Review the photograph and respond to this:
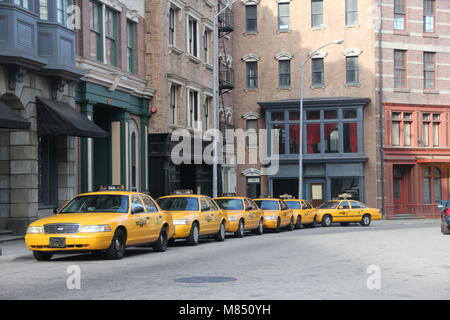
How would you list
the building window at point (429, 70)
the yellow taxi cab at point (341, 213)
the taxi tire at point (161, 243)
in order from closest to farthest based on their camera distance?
the taxi tire at point (161, 243)
the yellow taxi cab at point (341, 213)
the building window at point (429, 70)

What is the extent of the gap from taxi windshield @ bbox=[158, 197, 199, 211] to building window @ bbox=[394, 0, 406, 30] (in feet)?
99.4

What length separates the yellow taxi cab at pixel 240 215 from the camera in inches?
1055

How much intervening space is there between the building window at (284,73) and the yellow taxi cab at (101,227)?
31593 millimetres

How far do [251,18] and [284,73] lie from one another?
425 cm

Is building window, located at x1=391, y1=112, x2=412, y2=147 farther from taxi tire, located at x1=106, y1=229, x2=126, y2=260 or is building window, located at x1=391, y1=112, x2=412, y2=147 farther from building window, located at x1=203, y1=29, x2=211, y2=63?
taxi tire, located at x1=106, y1=229, x2=126, y2=260

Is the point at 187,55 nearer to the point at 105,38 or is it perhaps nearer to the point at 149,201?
the point at 105,38

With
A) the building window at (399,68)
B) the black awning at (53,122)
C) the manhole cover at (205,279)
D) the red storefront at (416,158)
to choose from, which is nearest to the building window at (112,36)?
the black awning at (53,122)

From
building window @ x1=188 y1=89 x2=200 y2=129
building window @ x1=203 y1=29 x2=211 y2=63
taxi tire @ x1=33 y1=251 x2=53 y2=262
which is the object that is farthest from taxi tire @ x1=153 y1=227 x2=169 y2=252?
building window @ x1=203 y1=29 x2=211 y2=63

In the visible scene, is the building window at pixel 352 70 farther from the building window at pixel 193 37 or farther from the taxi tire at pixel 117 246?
the taxi tire at pixel 117 246

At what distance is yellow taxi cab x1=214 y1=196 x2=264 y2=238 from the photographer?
2680cm

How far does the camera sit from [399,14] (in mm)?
49406

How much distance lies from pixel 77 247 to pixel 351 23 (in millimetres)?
36500

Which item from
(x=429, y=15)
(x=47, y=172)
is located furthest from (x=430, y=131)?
(x=47, y=172)

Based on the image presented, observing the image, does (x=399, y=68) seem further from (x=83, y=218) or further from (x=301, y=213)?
(x=83, y=218)
